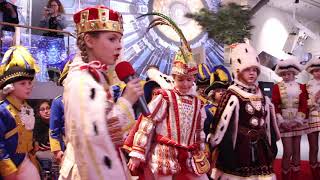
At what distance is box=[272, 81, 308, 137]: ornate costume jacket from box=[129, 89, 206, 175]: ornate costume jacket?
6.68ft

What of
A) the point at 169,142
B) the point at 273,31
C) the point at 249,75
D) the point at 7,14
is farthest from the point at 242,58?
the point at 273,31

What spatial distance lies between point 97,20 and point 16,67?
1706 millimetres

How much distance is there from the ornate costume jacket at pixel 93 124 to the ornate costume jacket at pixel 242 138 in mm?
2102

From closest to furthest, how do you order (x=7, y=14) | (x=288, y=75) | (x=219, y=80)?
1. (x=219, y=80)
2. (x=288, y=75)
3. (x=7, y=14)

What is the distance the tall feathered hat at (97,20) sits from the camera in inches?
94.3

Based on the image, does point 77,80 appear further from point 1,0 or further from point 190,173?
point 1,0

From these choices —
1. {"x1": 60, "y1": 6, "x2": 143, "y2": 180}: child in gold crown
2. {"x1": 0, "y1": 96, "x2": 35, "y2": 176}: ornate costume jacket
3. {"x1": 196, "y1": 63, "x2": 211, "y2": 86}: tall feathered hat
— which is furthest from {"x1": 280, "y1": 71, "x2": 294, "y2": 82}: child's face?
{"x1": 60, "y1": 6, "x2": 143, "y2": 180}: child in gold crown

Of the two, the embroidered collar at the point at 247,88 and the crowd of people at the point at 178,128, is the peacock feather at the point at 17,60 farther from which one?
the embroidered collar at the point at 247,88

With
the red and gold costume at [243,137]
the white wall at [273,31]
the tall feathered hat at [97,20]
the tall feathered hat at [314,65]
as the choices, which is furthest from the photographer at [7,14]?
the white wall at [273,31]

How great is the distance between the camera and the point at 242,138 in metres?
4.21

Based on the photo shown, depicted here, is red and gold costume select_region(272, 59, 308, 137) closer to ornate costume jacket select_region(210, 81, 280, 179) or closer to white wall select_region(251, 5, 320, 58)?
ornate costume jacket select_region(210, 81, 280, 179)

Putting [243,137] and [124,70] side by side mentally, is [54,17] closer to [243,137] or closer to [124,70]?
[243,137]

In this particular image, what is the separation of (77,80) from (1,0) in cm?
523

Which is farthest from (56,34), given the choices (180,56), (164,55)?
(164,55)
